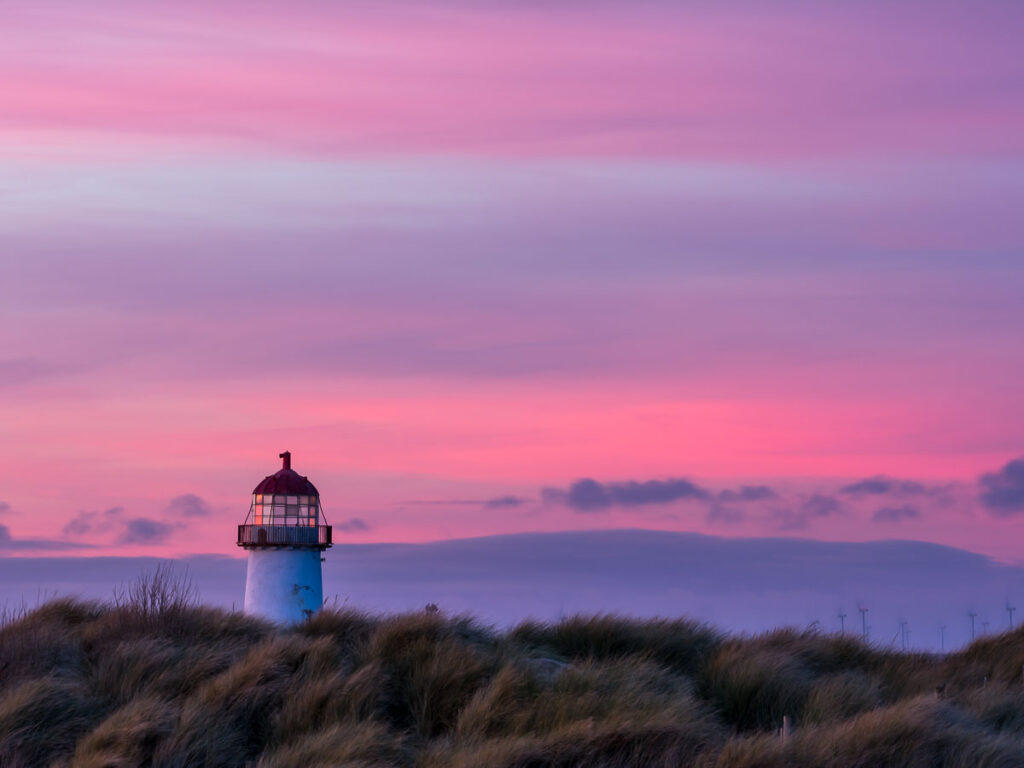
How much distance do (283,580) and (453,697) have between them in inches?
730

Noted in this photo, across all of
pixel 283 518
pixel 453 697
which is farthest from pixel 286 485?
pixel 453 697

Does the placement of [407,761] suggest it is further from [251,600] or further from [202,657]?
[251,600]

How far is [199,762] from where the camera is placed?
12750mm

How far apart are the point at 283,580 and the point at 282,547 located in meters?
0.75

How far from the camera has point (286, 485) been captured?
33.0m

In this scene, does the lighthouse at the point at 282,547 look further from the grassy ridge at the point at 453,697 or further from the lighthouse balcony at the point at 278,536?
the grassy ridge at the point at 453,697

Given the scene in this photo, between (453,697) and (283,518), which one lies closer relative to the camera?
(453,697)

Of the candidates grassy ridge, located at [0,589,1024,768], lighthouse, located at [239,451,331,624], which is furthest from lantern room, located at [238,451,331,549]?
grassy ridge, located at [0,589,1024,768]

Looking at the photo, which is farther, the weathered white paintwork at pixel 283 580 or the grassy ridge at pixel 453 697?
the weathered white paintwork at pixel 283 580

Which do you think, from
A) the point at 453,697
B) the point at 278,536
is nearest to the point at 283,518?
the point at 278,536

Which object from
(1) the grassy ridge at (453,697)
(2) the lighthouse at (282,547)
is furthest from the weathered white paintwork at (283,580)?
(1) the grassy ridge at (453,697)

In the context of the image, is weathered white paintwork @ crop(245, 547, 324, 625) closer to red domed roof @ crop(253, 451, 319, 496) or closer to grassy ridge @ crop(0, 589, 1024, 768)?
red domed roof @ crop(253, 451, 319, 496)

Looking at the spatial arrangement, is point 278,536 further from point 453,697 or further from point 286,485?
point 453,697

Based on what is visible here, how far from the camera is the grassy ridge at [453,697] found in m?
12.5
